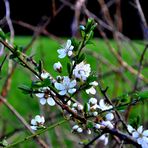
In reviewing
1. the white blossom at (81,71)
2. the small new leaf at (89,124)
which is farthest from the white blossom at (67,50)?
the small new leaf at (89,124)

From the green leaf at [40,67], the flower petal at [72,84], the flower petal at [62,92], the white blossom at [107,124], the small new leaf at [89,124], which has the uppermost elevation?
the green leaf at [40,67]

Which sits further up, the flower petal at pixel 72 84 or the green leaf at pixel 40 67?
the green leaf at pixel 40 67

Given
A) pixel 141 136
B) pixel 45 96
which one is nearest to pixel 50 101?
pixel 45 96

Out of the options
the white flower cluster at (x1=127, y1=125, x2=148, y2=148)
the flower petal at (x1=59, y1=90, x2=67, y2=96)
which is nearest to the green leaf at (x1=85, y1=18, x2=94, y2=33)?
the flower petal at (x1=59, y1=90, x2=67, y2=96)

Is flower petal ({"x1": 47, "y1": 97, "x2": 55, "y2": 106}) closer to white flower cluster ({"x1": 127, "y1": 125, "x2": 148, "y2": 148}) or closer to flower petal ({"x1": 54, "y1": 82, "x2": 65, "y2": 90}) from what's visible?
flower petal ({"x1": 54, "y1": 82, "x2": 65, "y2": 90})

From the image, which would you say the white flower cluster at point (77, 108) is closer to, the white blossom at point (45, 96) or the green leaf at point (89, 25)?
the white blossom at point (45, 96)

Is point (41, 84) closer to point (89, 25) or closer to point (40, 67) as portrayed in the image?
point (40, 67)
